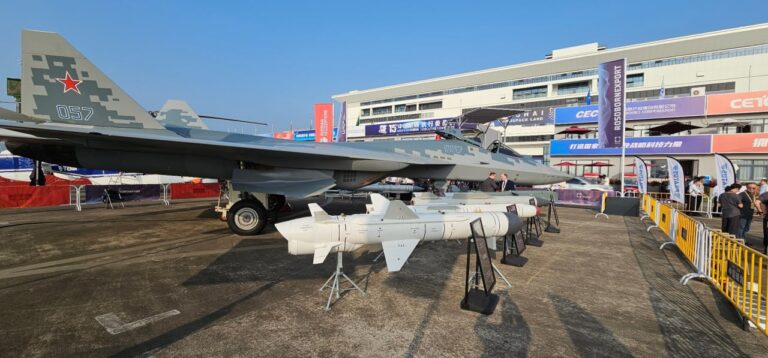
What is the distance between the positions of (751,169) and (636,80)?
31864mm

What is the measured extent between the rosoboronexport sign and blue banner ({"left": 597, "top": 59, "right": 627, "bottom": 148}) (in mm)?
14393

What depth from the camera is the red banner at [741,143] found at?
81.8 ft

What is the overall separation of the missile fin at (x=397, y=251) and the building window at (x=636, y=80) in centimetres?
6356

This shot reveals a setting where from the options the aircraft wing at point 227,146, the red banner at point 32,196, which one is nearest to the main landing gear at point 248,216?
the aircraft wing at point 227,146

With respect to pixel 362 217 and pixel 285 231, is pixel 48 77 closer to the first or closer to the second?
pixel 285 231

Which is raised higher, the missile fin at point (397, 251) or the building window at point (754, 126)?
the building window at point (754, 126)

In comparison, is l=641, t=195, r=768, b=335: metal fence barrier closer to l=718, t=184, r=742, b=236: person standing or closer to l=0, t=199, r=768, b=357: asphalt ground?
l=0, t=199, r=768, b=357: asphalt ground

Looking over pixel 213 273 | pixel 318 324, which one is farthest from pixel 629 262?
pixel 213 273

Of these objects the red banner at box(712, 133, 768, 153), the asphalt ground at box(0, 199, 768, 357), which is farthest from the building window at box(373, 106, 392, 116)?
the asphalt ground at box(0, 199, 768, 357)

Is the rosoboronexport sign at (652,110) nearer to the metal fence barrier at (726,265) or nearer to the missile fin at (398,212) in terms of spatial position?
the metal fence barrier at (726,265)

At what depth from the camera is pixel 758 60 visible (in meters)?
42.5

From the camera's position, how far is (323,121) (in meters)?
50.6

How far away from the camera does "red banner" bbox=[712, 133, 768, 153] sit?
81.8 feet

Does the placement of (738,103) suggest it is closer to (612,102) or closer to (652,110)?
(652,110)
